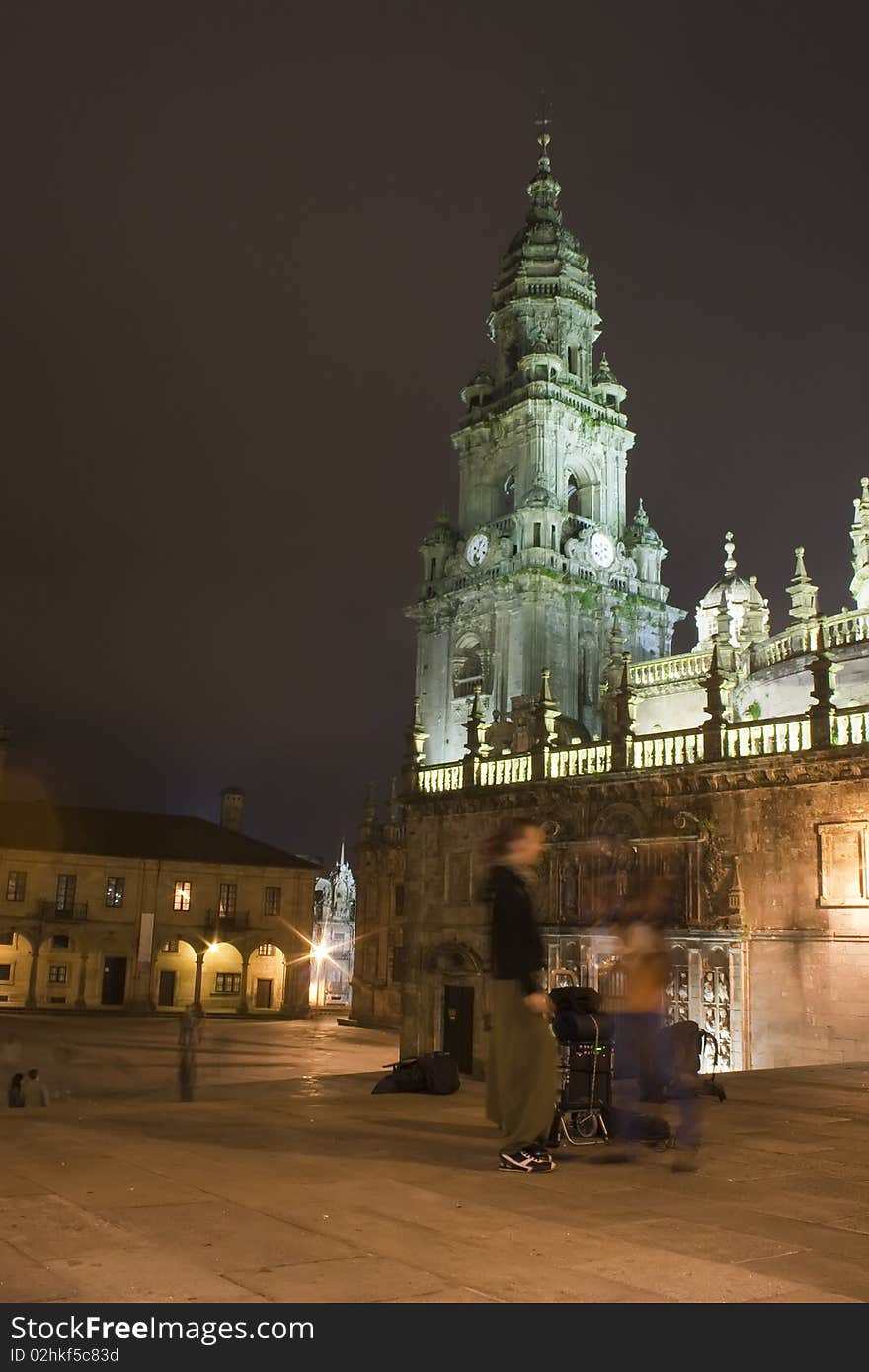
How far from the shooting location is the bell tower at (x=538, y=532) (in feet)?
187

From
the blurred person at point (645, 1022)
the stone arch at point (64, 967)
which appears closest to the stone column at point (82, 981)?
the stone arch at point (64, 967)

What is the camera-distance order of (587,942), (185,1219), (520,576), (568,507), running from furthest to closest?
(568,507) < (520,576) < (587,942) < (185,1219)

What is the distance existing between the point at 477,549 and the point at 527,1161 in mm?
54479

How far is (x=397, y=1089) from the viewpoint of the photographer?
40.8 feet

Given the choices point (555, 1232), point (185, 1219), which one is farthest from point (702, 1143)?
point (185, 1219)

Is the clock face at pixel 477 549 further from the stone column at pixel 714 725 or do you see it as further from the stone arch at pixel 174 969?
the stone column at pixel 714 725

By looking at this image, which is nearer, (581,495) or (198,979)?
(198,979)

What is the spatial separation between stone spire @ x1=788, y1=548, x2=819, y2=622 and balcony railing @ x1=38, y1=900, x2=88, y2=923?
39.1 metres

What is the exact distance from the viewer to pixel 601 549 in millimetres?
60688

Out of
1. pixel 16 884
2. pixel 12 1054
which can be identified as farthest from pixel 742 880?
pixel 16 884

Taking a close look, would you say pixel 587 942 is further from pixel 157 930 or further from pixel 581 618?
pixel 157 930

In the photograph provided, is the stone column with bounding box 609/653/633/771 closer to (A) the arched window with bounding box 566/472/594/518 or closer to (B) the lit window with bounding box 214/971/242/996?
(A) the arched window with bounding box 566/472/594/518

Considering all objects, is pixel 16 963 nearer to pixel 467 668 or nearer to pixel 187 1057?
pixel 467 668

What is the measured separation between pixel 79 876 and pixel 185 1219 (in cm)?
5599
